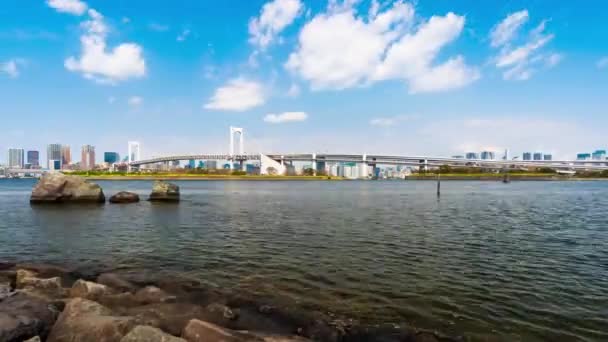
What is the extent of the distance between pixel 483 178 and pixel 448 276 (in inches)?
6564

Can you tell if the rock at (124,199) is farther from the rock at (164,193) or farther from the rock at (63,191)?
the rock at (164,193)

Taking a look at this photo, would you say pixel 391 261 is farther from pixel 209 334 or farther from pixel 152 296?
pixel 209 334

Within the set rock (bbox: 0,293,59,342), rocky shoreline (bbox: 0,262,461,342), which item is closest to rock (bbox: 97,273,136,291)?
rocky shoreline (bbox: 0,262,461,342)

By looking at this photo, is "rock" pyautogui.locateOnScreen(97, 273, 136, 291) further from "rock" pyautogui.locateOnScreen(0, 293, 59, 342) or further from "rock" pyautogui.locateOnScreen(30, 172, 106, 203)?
"rock" pyautogui.locateOnScreen(30, 172, 106, 203)

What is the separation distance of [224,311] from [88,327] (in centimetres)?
252

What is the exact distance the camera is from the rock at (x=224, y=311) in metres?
7.33

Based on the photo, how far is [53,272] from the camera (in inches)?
424

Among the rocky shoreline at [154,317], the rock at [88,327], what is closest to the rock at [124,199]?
the rocky shoreline at [154,317]

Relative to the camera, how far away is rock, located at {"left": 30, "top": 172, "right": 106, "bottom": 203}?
116 ft

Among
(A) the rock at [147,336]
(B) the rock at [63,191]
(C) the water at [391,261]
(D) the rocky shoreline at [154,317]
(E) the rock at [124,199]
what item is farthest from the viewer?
(E) the rock at [124,199]

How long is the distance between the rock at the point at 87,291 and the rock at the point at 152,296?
88cm

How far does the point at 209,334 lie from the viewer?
18.6 ft

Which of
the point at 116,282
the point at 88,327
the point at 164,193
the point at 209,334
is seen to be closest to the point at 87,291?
the point at 116,282

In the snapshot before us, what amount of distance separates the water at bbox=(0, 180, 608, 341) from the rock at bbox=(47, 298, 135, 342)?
12.1ft
